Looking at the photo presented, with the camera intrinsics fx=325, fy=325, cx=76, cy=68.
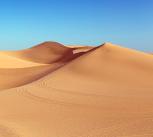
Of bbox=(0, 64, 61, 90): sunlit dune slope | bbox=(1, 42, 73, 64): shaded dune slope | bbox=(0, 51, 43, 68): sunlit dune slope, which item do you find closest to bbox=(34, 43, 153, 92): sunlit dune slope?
bbox=(0, 64, 61, 90): sunlit dune slope

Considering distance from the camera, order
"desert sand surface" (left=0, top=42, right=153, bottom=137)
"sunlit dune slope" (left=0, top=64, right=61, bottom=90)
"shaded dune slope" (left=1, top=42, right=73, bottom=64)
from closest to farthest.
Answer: "desert sand surface" (left=0, top=42, right=153, bottom=137) → "sunlit dune slope" (left=0, top=64, right=61, bottom=90) → "shaded dune slope" (left=1, top=42, right=73, bottom=64)

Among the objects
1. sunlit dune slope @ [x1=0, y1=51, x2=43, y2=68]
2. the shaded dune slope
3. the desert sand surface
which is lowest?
the desert sand surface

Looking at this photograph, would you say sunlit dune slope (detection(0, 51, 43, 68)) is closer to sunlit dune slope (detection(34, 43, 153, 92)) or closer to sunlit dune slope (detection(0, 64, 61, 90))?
sunlit dune slope (detection(0, 64, 61, 90))

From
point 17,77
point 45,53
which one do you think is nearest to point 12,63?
point 17,77

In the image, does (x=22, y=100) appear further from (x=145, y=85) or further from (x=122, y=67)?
(x=122, y=67)

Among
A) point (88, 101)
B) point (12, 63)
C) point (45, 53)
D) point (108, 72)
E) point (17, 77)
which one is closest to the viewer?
point (88, 101)

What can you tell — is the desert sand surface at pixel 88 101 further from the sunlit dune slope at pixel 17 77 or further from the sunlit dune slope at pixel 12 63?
the sunlit dune slope at pixel 12 63

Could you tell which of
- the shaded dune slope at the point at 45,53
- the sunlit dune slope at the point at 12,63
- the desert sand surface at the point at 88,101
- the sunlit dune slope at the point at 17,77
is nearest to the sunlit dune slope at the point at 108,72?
the desert sand surface at the point at 88,101

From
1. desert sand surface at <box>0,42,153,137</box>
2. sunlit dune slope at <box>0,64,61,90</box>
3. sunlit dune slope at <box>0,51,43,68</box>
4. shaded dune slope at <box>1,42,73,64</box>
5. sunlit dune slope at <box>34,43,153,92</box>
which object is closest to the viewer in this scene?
desert sand surface at <box>0,42,153,137</box>

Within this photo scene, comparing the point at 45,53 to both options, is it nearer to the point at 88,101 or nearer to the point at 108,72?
the point at 108,72

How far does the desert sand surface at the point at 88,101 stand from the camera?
8.05m

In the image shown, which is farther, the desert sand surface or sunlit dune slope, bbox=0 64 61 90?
sunlit dune slope, bbox=0 64 61 90

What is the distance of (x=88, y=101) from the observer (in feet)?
37.9

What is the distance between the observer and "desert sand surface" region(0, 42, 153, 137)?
8047 mm
